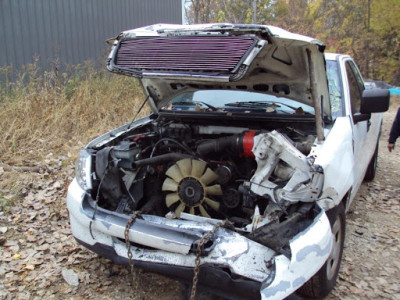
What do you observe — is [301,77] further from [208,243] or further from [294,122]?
[208,243]

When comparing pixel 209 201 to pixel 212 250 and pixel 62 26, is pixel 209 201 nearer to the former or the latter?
pixel 212 250

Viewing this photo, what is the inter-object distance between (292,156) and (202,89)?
156 cm

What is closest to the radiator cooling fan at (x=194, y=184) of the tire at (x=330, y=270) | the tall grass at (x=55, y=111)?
the tire at (x=330, y=270)

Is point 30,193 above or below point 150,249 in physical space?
below

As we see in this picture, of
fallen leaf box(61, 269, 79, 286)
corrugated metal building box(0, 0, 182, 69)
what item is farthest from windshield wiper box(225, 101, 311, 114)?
corrugated metal building box(0, 0, 182, 69)

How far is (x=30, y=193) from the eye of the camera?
4457 millimetres

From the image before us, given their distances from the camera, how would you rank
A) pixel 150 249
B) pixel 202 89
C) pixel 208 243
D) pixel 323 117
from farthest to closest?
pixel 202 89, pixel 323 117, pixel 150 249, pixel 208 243

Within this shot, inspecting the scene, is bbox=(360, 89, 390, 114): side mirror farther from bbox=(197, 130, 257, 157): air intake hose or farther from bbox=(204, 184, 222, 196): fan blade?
bbox=(204, 184, 222, 196): fan blade

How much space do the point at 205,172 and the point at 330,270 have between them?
1232 mm

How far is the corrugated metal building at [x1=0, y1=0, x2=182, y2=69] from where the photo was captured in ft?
23.3

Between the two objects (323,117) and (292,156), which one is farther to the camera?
(323,117)

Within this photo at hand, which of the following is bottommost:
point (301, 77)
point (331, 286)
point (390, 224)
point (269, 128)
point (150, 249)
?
point (390, 224)

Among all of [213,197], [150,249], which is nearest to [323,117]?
[213,197]

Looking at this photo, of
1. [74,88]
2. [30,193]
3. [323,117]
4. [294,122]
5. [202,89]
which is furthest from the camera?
[74,88]
